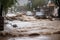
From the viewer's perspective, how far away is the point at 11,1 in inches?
201

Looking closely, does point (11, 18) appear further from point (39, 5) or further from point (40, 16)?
point (39, 5)

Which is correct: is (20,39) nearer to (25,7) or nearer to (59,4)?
(59,4)

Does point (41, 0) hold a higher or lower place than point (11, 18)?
higher

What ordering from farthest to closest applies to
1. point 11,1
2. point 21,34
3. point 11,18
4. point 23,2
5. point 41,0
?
point 23,2 → point 41,0 → point 11,18 → point 11,1 → point 21,34

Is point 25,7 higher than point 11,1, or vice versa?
point 11,1

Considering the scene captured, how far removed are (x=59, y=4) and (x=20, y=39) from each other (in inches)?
205

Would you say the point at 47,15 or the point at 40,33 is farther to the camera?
the point at 47,15

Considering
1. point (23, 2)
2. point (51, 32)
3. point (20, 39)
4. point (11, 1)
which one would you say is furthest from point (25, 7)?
point (20, 39)

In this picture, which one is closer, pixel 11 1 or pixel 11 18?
pixel 11 1

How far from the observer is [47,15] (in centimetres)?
852

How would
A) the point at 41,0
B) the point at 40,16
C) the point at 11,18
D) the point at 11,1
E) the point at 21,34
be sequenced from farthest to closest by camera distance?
1. the point at 41,0
2. the point at 40,16
3. the point at 11,18
4. the point at 11,1
5. the point at 21,34

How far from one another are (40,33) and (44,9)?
4.64 metres

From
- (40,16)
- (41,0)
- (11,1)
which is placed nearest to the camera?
(11,1)

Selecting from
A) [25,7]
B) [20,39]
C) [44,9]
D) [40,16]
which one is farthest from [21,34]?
[25,7]
